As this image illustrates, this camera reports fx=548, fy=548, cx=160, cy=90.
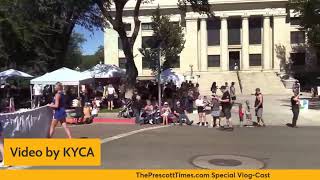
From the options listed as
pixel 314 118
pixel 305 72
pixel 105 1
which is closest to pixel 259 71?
pixel 305 72

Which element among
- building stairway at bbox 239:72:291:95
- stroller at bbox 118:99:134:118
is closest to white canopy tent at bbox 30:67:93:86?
stroller at bbox 118:99:134:118

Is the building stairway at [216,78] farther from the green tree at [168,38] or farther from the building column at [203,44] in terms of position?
the green tree at [168,38]

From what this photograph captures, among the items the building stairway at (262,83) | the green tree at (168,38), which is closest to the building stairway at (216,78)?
the building stairway at (262,83)

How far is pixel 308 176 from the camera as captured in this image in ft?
30.6

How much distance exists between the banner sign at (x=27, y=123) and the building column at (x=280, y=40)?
5566 cm

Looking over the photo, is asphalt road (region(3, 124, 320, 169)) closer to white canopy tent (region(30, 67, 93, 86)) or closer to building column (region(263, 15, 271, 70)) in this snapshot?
white canopy tent (region(30, 67, 93, 86))

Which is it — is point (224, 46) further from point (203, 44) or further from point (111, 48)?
point (111, 48)

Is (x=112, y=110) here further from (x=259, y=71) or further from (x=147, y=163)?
(x=259, y=71)

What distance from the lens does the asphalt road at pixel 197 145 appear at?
11.7m

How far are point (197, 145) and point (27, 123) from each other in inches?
175

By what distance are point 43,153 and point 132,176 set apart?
192 cm

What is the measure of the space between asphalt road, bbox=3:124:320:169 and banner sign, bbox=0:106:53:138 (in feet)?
3.73

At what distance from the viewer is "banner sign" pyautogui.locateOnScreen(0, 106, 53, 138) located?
12.8 meters

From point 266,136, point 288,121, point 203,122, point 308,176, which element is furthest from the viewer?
point 288,121
